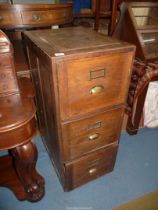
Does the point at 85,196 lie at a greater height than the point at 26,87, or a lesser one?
lesser

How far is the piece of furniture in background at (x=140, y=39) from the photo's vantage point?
1.03 meters

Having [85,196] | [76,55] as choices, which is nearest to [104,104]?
[76,55]

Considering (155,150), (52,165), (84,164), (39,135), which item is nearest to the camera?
(84,164)

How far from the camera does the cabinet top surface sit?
649 millimetres

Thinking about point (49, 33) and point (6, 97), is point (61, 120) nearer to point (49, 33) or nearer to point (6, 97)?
point (6, 97)

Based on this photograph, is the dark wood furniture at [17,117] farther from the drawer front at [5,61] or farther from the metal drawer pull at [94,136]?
the metal drawer pull at [94,136]

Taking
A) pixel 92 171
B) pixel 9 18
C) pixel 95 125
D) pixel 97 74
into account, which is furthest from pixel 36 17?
pixel 92 171

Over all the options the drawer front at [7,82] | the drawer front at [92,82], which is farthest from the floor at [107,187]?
the drawer front at [7,82]

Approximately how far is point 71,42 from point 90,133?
0.44 meters

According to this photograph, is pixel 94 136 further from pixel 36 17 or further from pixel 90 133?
pixel 36 17

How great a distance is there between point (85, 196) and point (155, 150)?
670mm

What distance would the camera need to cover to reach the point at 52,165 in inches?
49.5

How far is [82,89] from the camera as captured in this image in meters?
0.72

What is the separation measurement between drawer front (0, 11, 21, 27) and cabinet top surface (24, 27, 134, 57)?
203mm
